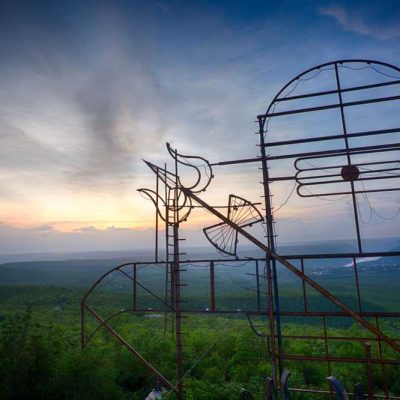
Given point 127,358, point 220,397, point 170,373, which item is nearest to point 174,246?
point 220,397

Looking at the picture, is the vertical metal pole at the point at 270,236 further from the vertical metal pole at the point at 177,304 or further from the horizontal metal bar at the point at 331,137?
the vertical metal pole at the point at 177,304

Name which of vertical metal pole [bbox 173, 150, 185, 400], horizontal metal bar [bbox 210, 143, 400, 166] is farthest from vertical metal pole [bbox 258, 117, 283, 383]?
vertical metal pole [bbox 173, 150, 185, 400]

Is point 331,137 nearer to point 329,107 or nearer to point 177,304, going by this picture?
point 329,107

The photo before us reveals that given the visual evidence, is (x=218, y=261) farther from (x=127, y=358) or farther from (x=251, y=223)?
(x=127, y=358)

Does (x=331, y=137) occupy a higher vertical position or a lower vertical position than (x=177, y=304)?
higher

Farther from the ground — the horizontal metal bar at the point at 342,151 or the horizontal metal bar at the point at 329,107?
the horizontal metal bar at the point at 329,107

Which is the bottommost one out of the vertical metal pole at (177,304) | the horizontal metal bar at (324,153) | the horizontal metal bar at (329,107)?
the vertical metal pole at (177,304)

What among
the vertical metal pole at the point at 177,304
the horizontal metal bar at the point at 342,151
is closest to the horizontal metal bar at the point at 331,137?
the horizontal metal bar at the point at 342,151

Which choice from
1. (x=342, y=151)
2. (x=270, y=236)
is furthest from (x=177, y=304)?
(x=342, y=151)

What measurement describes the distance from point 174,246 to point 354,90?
5866 millimetres

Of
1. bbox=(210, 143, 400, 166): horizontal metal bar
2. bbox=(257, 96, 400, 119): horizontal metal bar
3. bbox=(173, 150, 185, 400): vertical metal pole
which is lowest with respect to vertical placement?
bbox=(173, 150, 185, 400): vertical metal pole

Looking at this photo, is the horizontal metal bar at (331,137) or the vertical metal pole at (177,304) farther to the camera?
the vertical metal pole at (177,304)

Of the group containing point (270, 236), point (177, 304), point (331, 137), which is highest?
point (331, 137)

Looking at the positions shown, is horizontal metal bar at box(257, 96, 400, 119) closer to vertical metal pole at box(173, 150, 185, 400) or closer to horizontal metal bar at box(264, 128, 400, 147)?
horizontal metal bar at box(264, 128, 400, 147)
